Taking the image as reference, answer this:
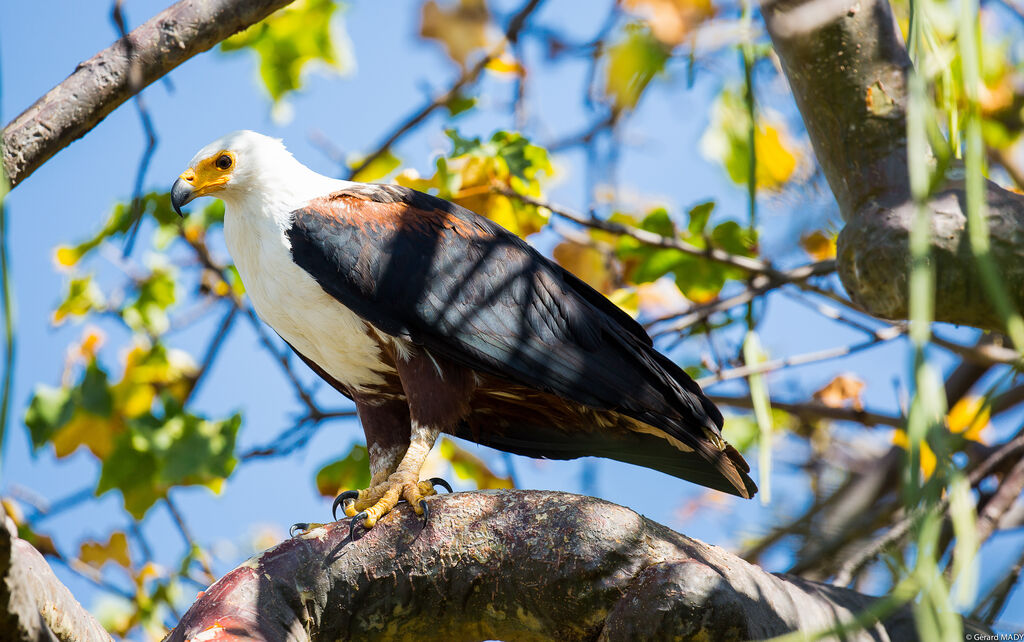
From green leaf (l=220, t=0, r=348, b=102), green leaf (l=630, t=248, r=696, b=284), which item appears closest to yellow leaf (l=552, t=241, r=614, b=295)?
green leaf (l=630, t=248, r=696, b=284)

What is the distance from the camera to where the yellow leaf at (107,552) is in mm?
4930

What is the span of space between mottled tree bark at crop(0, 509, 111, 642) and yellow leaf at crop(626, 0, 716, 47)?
9.30 feet

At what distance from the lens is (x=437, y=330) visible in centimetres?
305

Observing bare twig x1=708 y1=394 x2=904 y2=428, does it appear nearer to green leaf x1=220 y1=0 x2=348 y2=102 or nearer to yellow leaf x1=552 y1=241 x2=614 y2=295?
yellow leaf x1=552 y1=241 x2=614 y2=295

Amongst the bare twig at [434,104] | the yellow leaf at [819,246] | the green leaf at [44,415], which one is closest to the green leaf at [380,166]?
the bare twig at [434,104]

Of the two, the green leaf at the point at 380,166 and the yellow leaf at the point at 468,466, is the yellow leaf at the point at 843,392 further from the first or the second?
the green leaf at the point at 380,166

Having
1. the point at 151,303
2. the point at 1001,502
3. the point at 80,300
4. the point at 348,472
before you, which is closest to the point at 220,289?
the point at 151,303

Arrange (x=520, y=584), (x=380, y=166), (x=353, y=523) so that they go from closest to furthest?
1. (x=520, y=584)
2. (x=353, y=523)
3. (x=380, y=166)

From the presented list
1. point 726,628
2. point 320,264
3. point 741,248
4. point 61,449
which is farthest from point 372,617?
point 61,449

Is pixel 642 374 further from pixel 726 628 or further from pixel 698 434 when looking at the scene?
pixel 726 628

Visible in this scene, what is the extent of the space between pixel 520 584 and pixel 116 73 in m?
1.69

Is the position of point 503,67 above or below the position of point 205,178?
above

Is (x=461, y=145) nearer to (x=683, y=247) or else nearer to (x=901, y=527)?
(x=683, y=247)

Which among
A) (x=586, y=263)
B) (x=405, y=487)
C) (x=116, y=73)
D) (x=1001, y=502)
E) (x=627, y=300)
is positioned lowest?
(x=405, y=487)
